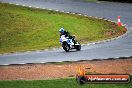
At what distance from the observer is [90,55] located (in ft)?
89.2

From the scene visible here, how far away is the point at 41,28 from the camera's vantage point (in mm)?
38656

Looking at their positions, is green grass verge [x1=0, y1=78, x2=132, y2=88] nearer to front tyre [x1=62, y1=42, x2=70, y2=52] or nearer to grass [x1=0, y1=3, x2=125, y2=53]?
front tyre [x1=62, y1=42, x2=70, y2=52]

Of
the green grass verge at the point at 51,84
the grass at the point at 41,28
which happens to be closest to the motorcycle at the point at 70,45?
the grass at the point at 41,28

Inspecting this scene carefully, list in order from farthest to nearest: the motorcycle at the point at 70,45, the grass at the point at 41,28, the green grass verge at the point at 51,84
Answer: the grass at the point at 41,28 < the motorcycle at the point at 70,45 < the green grass verge at the point at 51,84

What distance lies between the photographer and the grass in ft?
112

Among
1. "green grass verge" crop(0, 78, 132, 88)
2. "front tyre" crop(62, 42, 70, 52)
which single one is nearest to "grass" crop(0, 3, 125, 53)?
"front tyre" crop(62, 42, 70, 52)

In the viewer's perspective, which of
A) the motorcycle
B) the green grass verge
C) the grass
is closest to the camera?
the green grass verge

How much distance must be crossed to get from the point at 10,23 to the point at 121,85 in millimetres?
21780

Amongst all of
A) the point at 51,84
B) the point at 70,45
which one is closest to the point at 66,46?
the point at 70,45

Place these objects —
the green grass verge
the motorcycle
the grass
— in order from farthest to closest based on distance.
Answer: the grass < the motorcycle < the green grass verge

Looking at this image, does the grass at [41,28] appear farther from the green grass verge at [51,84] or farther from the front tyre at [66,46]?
the green grass verge at [51,84]

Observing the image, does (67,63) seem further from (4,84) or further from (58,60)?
(4,84)

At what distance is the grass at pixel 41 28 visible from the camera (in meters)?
34.3

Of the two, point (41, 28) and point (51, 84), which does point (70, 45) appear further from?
point (41, 28)
